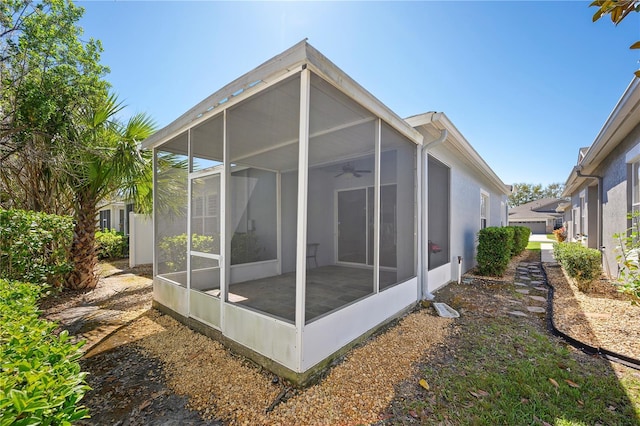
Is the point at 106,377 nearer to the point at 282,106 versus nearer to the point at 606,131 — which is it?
the point at 282,106

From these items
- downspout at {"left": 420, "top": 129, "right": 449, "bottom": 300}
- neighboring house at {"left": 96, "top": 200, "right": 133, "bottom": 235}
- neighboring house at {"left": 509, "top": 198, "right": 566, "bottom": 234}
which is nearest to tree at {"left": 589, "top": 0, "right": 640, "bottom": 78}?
downspout at {"left": 420, "top": 129, "right": 449, "bottom": 300}

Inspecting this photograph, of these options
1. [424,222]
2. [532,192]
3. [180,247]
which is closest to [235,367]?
[180,247]

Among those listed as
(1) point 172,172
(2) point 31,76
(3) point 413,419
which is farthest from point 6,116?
(3) point 413,419

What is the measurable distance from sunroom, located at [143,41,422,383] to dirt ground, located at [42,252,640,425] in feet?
0.77

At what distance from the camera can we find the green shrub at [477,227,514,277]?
285 inches

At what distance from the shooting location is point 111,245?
34.7 ft

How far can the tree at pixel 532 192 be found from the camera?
54156 mm

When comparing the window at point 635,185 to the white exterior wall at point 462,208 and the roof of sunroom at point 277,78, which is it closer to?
the white exterior wall at point 462,208

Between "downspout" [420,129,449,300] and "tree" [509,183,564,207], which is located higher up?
"tree" [509,183,564,207]

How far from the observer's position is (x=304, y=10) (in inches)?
210

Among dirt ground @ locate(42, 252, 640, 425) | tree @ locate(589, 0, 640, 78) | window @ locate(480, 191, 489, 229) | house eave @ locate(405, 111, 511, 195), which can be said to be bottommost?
dirt ground @ locate(42, 252, 640, 425)

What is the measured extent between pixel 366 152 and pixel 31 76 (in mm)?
6233

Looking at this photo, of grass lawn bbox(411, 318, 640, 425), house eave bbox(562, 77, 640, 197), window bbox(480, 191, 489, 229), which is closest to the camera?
grass lawn bbox(411, 318, 640, 425)

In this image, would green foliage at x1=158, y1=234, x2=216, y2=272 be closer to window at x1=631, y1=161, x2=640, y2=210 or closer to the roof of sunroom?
the roof of sunroom
